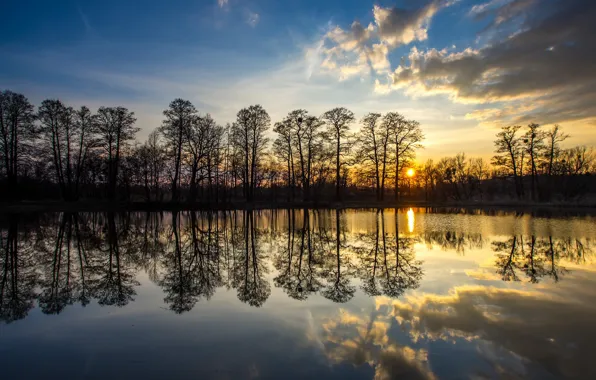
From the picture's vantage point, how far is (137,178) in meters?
55.3

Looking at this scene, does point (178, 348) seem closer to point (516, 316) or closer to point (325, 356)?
point (325, 356)

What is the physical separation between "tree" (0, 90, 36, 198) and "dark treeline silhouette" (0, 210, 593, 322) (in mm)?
27776

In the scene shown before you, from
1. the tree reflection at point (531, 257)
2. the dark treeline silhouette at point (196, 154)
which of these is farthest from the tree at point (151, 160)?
the tree reflection at point (531, 257)

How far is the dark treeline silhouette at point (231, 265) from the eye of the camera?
23.2 ft

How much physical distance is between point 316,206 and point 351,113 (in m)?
14.7

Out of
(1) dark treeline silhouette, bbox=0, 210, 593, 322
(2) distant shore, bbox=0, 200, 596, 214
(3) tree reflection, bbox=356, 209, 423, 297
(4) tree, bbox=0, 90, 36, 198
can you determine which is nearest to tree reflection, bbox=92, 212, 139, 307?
(1) dark treeline silhouette, bbox=0, 210, 593, 322

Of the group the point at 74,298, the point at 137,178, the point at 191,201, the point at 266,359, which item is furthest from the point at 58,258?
the point at 137,178

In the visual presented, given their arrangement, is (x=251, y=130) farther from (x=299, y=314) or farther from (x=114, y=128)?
(x=299, y=314)

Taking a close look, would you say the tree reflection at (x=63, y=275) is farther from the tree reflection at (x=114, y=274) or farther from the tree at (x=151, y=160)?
the tree at (x=151, y=160)

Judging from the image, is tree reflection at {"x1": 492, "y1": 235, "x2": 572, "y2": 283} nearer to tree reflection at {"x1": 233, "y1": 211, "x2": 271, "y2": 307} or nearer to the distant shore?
tree reflection at {"x1": 233, "y1": 211, "x2": 271, "y2": 307}

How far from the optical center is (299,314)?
18.9 ft

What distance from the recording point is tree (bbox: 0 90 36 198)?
35.4m

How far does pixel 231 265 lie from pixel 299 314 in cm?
447

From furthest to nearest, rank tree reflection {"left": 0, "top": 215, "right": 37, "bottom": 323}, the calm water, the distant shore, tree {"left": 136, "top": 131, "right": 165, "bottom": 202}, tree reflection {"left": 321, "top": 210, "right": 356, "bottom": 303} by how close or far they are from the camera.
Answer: tree {"left": 136, "top": 131, "right": 165, "bottom": 202} < the distant shore < tree reflection {"left": 321, "top": 210, "right": 356, "bottom": 303} < tree reflection {"left": 0, "top": 215, "right": 37, "bottom": 323} < the calm water
